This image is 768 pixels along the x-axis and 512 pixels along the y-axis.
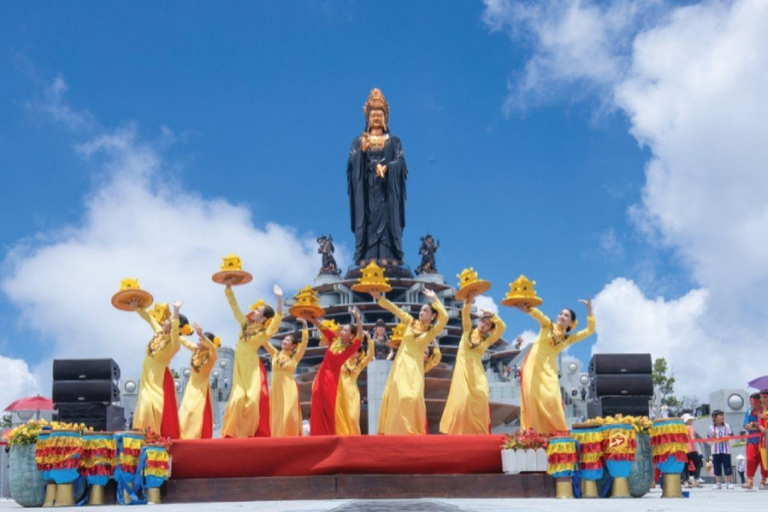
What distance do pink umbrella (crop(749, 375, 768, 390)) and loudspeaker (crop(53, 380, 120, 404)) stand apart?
44.6 feet

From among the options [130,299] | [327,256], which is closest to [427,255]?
[327,256]

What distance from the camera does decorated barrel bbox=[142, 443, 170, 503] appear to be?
9625mm

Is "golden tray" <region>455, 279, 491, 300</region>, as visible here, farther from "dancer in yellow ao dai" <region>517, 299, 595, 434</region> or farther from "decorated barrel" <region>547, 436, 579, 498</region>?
"decorated barrel" <region>547, 436, 579, 498</region>

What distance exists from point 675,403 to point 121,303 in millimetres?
34555

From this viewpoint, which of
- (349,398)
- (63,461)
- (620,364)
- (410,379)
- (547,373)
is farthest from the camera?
(620,364)

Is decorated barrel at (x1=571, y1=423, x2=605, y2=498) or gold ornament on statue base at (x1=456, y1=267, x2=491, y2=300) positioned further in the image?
gold ornament on statue base at (x1=456, y1=267, x2=491, y2=300)

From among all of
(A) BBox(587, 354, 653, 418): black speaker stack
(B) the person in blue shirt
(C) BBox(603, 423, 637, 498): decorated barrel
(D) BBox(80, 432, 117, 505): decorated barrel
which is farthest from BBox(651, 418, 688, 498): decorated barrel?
(D) BBox(80, 432, 117, 505): decorated barrel

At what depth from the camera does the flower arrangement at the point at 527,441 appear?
9812 millimetres

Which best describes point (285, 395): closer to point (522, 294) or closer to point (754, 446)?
point (522, 294)

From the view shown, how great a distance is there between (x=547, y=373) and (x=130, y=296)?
583 cm

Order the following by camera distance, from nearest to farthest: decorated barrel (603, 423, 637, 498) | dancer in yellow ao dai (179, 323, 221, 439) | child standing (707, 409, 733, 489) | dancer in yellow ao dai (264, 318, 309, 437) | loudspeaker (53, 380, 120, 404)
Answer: decorated barrel (603, 423, 637, 498) < loudspeaker (53, 380, 120, 404) < dancer in yellow ao dai (179, 323, 221, 439) < dancer in yellow ao dai (264, 318, 309, 437) < child standing (707, 409, 733, 489)

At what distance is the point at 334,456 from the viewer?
9781 mm

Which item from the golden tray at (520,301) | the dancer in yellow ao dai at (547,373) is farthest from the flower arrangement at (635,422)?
the golden tray at (520,301)

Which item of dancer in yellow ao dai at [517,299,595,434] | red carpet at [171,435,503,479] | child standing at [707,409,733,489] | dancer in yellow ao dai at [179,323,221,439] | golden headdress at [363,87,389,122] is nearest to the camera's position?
red carpet at [171,435,503,479]
